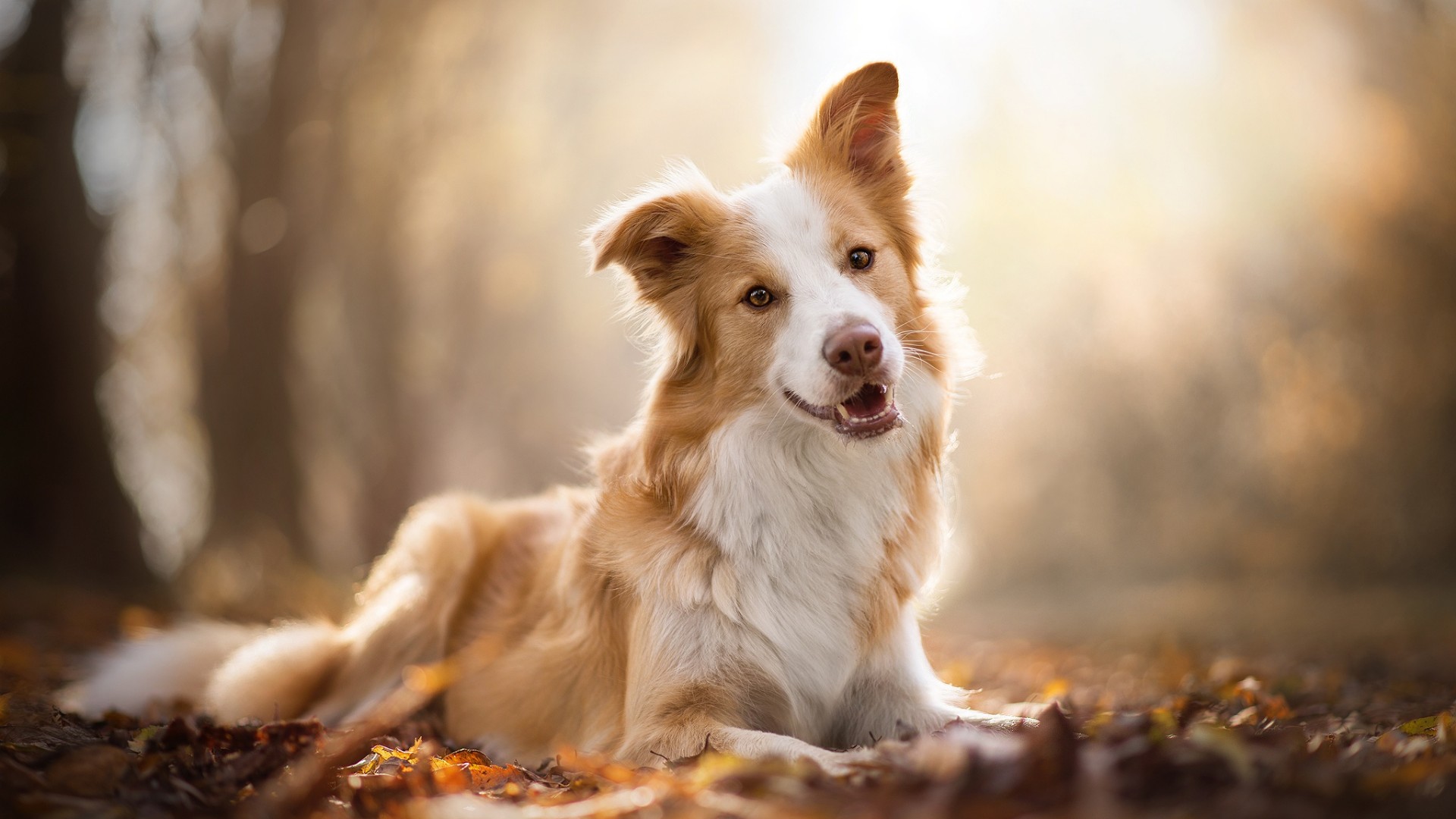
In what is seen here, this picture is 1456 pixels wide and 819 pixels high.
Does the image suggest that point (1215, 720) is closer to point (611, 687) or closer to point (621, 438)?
point (611, 687)

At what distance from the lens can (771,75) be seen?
682 inches

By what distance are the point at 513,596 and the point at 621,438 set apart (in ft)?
3.14

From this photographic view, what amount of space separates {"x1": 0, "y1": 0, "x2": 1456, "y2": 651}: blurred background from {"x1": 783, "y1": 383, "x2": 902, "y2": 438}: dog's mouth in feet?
3.62

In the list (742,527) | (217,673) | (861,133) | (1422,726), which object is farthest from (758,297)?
(217,673)

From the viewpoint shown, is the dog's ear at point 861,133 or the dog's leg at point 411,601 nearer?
the dog's ear at point 861,133

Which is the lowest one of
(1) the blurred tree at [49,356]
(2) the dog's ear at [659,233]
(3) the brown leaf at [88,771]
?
(3) the brown leaf at [88,771]

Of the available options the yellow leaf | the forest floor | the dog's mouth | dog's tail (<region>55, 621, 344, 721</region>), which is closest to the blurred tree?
dog's tail (<region>55, 621, 344, 721</region>)

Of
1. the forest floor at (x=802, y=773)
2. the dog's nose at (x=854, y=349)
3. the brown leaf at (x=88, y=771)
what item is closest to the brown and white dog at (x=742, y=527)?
the dog's nose at (x=854, y=349)

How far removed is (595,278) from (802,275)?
8794mm

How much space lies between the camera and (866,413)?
3705 mm

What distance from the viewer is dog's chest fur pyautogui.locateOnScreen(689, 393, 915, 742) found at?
145 inches

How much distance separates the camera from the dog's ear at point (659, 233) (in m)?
4.08

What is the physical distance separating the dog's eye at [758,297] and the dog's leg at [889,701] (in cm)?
131

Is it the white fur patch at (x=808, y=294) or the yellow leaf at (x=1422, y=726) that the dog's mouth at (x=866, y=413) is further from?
the yellow leaf at (x=1422, y=726)
